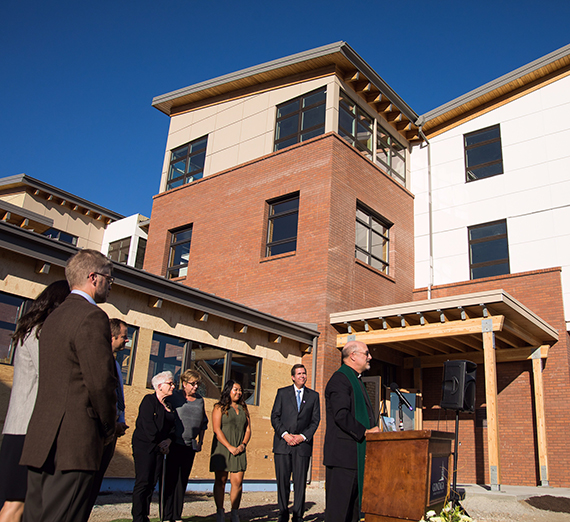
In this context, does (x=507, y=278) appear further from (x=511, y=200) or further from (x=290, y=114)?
(x=290, y=114)

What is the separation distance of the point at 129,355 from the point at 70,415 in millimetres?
7060

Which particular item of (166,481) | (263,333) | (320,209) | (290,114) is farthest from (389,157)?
(166,481)

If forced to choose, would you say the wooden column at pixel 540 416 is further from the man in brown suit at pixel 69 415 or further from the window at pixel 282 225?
the man in brown suit at pixel 69 415

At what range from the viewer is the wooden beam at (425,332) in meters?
Answer: 11.2

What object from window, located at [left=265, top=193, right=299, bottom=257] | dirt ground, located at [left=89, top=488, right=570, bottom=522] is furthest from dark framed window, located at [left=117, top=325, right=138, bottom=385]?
window, located at [left=265, top=193, right=299, bottom=257]

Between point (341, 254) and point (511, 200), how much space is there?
592 cm

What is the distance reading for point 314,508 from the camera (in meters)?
8.40

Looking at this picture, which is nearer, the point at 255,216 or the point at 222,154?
the point at 255,216

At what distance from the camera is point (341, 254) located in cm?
1409

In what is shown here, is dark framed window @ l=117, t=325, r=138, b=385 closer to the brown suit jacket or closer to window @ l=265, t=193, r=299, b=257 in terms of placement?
window @ l=265, t=193, r=299, b=257

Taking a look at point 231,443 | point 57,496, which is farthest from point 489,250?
point 57,496

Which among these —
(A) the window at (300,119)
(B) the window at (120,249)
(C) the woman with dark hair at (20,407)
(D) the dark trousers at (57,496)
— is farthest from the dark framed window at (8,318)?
(B) the window at (120,249)

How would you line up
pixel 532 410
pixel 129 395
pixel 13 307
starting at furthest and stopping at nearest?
pixel 532 410 → pixel 129 395 → pixel 13 307

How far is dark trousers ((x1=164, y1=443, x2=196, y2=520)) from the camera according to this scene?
5754 millimetres
